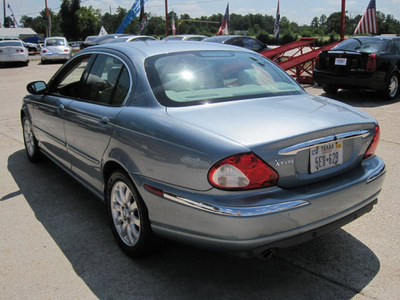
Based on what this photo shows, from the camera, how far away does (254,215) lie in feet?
7.36

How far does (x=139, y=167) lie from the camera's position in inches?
108

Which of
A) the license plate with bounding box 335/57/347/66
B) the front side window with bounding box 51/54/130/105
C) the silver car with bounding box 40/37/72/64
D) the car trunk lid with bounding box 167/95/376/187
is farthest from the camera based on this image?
the silver car with bounding box 40/37/72/64

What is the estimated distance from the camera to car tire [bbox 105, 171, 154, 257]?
2812 mm

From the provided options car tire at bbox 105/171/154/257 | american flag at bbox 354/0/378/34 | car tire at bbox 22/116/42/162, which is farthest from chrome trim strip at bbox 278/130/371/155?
american flag at bbox 354/0/378/34

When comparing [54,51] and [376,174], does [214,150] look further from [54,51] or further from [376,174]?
[54,51]

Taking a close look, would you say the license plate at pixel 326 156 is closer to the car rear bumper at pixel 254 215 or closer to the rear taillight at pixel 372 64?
the car rear bumper at pixel 254 215

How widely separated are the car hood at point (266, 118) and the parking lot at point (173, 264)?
988mm

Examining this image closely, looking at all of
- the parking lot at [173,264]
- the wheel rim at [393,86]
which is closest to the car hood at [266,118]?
the parking lot at [173,264]

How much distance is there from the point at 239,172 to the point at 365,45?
8.45m

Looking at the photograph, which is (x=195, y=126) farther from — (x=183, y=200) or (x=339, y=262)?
(x=339, y=262)

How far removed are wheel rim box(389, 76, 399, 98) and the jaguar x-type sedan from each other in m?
6.80

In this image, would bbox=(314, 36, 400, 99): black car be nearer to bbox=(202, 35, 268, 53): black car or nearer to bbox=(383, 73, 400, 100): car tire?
bbox=(383, 73, 400, 100): car tire

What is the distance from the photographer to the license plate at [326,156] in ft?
8.19

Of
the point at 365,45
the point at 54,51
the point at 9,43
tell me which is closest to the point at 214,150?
the point at 365,45
